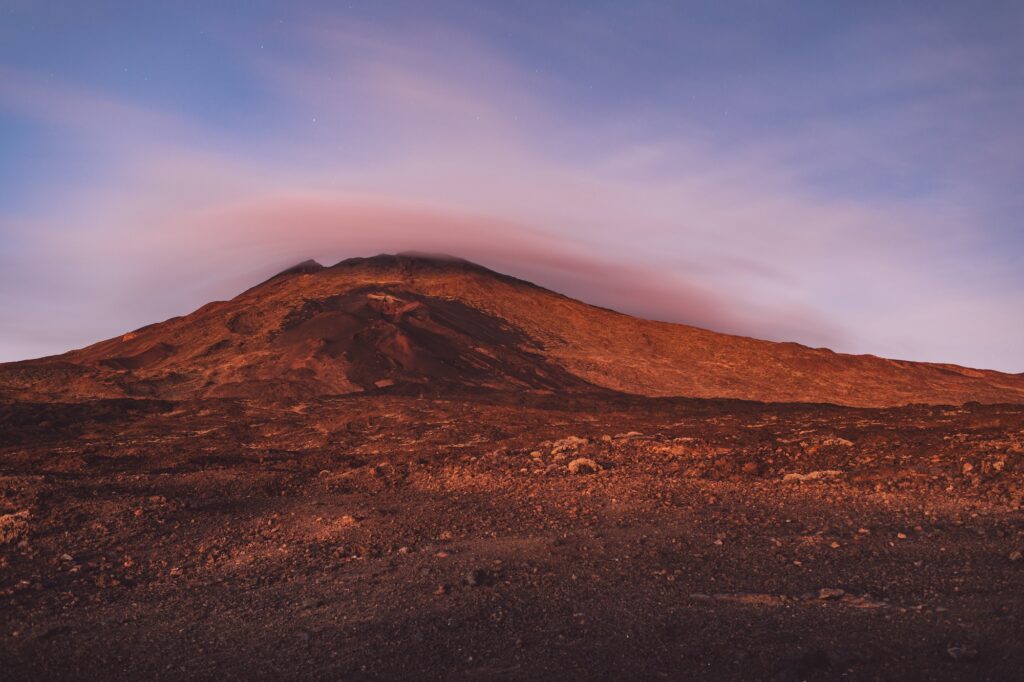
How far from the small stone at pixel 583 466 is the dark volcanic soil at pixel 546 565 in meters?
0.16

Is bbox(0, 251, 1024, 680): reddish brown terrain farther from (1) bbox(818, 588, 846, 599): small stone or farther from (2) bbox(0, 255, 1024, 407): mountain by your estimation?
(2) bbox(0, 255, 1024, 407): mountain

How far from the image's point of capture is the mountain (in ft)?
155

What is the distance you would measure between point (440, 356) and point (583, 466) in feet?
135

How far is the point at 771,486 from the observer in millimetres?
12508

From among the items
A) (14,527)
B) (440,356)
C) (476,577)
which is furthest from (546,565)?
(440,356)

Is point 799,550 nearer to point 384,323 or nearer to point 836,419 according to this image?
point 836,419

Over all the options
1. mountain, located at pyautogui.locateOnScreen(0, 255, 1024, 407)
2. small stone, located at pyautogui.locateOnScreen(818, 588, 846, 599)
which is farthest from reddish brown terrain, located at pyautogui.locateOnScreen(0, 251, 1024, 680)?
mountain, located at pyautogui.locateOnScreen(0, 255, 1024, 407)

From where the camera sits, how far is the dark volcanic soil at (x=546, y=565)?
20.5 ft

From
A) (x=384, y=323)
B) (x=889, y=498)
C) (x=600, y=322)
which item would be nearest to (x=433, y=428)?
(x=889, y=498)

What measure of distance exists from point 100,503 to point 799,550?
11346 mm

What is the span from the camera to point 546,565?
8.71 m

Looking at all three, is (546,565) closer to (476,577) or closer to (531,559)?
(531,559)

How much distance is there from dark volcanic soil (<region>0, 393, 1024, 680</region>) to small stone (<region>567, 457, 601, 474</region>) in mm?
165

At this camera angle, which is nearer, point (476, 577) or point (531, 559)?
point (476, 577)
